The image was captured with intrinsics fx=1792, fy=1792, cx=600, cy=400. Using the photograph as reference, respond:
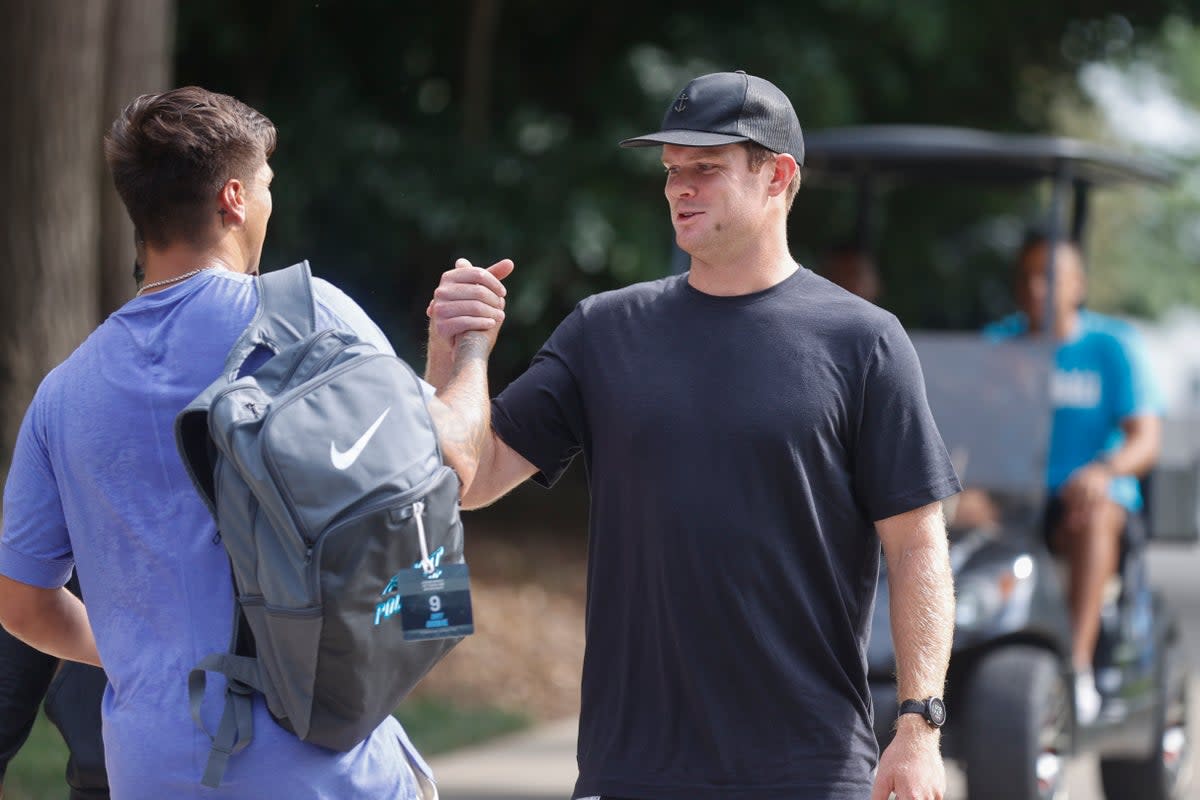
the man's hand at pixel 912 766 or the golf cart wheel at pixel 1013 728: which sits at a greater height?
the man's hand at pixel 912 766

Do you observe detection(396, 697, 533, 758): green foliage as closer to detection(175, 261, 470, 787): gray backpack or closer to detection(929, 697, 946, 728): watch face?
detection(929, 697, 946, 728): watch face

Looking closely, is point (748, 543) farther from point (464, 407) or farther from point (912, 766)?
point (464, 407)

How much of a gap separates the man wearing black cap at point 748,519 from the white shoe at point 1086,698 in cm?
335

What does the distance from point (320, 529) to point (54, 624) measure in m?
0.75

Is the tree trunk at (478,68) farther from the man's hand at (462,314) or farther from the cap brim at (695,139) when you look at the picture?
the man's hand at (462,314)

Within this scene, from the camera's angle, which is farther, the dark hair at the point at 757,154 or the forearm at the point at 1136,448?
the forearm at the point at 1136,448

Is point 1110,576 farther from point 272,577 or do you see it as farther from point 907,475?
point 272,577

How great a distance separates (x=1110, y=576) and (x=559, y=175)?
6.49 metres

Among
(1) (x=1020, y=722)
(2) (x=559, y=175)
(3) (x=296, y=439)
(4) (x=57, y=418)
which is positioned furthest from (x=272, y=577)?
(2) (x=559, y=175)

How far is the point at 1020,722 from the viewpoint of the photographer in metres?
5.84

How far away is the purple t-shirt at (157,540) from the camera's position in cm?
251

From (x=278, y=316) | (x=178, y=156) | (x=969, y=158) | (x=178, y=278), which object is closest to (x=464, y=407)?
(x=278, y=316)

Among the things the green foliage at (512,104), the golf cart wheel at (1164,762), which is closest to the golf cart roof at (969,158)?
the golf cart wheel at (1164,762)

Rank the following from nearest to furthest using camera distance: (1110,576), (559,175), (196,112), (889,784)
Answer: (196,112) < (889,784) < (1110,576) < (559,175)
